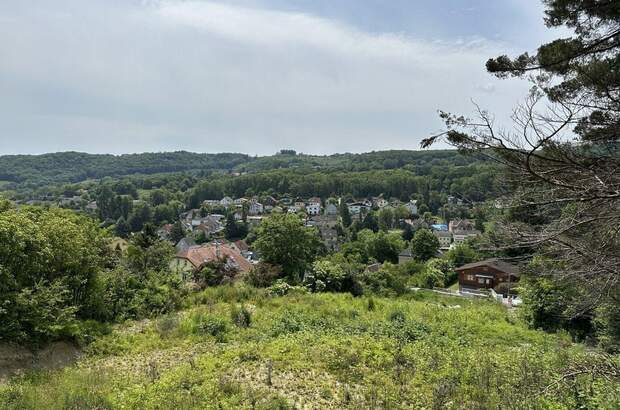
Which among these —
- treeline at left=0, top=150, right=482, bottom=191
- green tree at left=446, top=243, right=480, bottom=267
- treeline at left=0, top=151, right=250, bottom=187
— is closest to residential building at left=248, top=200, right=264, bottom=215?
treeline at left=0, top=150, right=482, bottom=191

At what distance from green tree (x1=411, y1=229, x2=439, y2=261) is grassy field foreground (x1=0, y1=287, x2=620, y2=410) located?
4046 cm

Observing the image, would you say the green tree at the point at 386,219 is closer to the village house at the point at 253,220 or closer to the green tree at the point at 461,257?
the village house at the point at 253,220

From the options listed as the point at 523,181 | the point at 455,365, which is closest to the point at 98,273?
the point at 455,365

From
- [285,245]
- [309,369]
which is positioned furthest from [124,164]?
[309,369]

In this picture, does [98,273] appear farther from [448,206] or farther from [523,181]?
[448,206]

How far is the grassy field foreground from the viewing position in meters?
5.12

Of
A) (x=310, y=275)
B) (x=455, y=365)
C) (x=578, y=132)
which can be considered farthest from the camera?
(x=310, y=275)

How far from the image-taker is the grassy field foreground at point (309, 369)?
16.8 ft

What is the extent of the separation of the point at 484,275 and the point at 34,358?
120 ft

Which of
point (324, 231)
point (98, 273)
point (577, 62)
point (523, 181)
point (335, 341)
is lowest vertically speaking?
point (324, 231)

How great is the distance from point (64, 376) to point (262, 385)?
3149 mm

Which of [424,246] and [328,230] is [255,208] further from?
[424,246]

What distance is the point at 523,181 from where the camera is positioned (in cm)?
443

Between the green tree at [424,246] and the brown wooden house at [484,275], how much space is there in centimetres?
1167
